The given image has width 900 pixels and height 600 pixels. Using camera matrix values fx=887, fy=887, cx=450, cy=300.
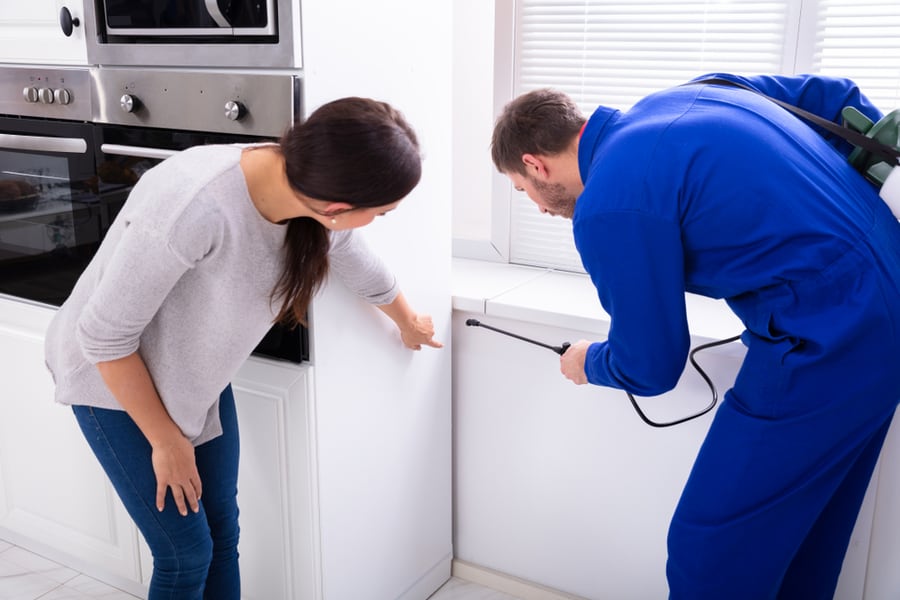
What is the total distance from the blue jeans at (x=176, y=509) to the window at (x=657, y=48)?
3.28ft

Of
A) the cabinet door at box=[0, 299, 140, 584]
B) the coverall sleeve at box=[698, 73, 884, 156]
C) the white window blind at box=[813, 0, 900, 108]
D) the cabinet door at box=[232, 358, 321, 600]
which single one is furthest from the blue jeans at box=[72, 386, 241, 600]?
the white window blind at box=[813, 0, 900, 108]

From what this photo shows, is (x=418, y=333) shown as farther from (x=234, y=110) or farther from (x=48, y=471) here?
(x=48, y=471)

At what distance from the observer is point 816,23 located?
6.11ft

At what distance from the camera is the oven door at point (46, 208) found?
5.89ft

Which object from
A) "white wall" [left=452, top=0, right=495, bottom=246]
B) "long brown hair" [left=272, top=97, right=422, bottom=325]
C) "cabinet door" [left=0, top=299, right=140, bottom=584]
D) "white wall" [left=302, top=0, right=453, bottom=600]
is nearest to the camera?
"long brown hair" [left=272, top=97, right=422, bottom=325]

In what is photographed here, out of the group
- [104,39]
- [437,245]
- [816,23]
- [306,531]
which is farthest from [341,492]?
[816,23]

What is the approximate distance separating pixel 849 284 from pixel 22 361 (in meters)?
1.71

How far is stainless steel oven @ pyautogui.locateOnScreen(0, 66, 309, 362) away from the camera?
156 centimetres

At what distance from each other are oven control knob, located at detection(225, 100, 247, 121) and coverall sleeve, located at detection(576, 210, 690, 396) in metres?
0.63

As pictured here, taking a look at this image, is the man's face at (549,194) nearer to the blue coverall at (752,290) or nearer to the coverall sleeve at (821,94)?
the blue coverall at (752,290)

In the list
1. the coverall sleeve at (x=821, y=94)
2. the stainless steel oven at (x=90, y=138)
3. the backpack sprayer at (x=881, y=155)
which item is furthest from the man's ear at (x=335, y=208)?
the backpack sprayer at (x=881, y=155)

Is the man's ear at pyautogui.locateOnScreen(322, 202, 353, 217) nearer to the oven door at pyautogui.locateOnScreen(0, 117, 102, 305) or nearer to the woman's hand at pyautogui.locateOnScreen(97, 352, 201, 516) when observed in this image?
the woman's hand at pyautogui.locateOnScreen(97, 352, 201, 516)

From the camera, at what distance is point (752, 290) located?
4.48ft

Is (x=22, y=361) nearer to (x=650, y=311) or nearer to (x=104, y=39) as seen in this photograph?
(x=104, y=39)
